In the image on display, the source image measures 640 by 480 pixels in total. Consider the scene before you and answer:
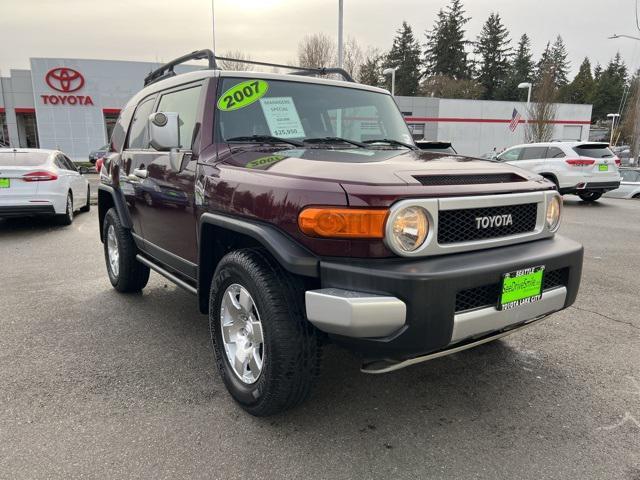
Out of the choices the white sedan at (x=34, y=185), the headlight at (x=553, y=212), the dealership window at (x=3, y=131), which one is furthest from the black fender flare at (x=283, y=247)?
the dealership window at (x=3, y=131)

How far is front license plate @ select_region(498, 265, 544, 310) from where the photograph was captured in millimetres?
2398

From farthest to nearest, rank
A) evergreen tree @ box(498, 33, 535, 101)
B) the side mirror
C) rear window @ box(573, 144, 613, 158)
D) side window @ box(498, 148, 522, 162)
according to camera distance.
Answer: evergreen tree @ box(498, 33, 535, 101), side window @ box(498, 148, 522, 162), rear window @ box(573, 144, 613, 158), the side mirror

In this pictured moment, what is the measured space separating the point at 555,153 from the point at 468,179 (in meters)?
12.4

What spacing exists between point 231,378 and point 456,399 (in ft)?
4.43

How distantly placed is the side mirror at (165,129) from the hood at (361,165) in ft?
1.54

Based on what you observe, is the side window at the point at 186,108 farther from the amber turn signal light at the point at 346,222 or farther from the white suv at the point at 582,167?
the white suv at the point at 582,167

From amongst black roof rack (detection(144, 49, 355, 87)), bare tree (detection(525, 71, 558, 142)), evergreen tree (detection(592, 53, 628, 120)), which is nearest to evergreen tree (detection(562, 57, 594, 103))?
evergreen tree (detection(592, 53, 628, 120))

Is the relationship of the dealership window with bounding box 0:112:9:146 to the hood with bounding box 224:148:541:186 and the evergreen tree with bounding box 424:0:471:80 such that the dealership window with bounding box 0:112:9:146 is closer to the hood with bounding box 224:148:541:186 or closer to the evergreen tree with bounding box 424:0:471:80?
the hood with bounding box 224:148:541:186

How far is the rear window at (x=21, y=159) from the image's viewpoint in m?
8.34

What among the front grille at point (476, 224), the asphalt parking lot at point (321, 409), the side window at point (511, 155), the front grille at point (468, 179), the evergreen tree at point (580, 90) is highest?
the evergreen tree at point (580, 90)

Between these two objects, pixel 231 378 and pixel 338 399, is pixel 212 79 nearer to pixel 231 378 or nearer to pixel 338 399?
pixel 231 378

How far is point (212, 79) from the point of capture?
11.1ft

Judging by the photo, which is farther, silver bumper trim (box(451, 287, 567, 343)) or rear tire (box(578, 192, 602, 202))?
rear tire (box(578, 192, 602, 202))

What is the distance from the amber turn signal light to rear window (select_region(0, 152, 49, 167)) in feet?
26.1
